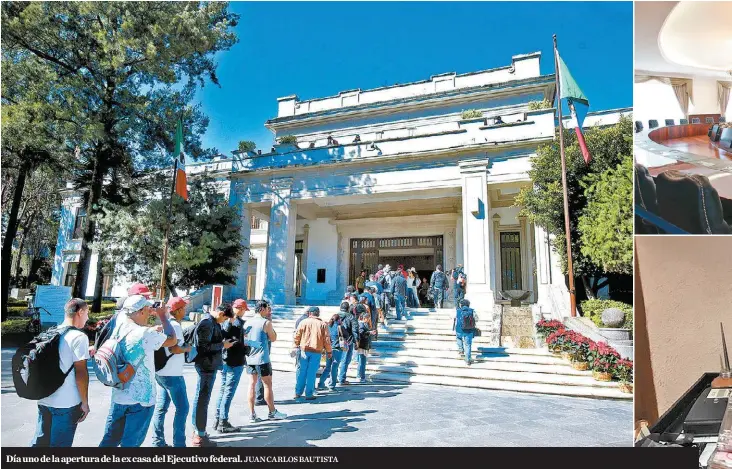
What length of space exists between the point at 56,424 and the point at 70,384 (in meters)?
0.30

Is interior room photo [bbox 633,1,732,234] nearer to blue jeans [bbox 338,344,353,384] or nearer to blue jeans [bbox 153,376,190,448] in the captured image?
blue jeans [bbox 338,344,353,384]

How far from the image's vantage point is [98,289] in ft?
18.6

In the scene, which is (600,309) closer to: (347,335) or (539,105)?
(347,335)

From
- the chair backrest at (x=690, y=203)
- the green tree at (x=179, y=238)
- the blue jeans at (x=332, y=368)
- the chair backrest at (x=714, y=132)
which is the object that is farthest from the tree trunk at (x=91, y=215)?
the chair backrest at (x=714, y=132)

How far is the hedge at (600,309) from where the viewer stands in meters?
5.24

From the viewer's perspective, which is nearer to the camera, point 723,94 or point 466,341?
point 723,94

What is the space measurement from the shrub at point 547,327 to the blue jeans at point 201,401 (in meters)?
5.09

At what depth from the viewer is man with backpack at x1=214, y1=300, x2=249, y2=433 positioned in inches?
157

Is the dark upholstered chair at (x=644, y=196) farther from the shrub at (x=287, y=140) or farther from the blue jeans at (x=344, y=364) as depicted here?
the shrub at (x=287, y=140)

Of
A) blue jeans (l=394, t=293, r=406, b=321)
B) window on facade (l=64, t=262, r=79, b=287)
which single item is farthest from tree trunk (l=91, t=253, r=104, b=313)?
blue jeans (l=394, t=293, r=406, b=321)

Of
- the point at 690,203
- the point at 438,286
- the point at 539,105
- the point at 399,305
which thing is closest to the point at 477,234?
the point at 438,286

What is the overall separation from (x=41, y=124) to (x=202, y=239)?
4.03 m

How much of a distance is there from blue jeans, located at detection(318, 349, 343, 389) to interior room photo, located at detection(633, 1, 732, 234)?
4.04m
